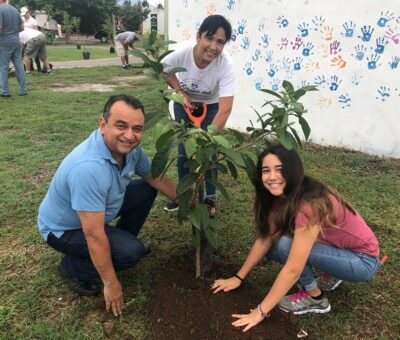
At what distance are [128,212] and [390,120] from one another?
3.09 m

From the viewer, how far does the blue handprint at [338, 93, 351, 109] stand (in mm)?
4386

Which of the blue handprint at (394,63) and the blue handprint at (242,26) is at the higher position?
the blue handprint at (242,26)

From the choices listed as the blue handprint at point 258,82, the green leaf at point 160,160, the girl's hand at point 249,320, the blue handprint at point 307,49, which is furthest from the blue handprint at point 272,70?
the girl's hand at point 249,320

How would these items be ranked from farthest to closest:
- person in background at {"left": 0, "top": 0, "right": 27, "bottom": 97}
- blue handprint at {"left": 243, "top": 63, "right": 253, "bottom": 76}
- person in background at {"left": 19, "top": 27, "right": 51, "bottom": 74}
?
person in background at {"left": 19, "top": 27, "right": 51, "bottom": 74} < person in background at {"left": 0, "top": 0, "right": 27, "bottom": 97} < blue handprint at {"left": 243, "top": 63, "right": 253, "bottom": 76}

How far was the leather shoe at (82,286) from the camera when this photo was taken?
223cm

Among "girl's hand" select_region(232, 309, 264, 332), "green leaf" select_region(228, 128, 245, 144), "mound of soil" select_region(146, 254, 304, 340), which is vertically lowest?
A: "mound of soil" select_region(146, 254, 304, 340)

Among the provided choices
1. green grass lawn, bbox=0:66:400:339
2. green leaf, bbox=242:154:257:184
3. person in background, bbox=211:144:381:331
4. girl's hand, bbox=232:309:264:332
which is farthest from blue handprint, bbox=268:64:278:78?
girl's hand, bbox=232:309:264:332

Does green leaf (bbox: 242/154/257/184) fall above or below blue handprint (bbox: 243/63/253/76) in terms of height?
above

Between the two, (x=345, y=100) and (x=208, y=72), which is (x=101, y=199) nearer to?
(x=208, y=72)

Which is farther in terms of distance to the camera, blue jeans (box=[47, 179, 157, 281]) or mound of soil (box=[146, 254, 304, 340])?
blue jeans (box=[47, 179, 157, 281])

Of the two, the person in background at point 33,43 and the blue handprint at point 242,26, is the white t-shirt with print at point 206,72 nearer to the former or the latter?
the blue handprint at point 242,26

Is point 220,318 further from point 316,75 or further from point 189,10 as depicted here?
point 189,10

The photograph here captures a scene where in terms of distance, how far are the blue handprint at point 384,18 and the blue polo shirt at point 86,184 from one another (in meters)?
3.08

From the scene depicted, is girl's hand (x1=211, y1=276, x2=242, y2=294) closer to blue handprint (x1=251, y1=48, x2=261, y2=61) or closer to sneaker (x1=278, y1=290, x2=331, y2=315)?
sneaker (x1=278, y1=290, x2=331, y2=315)
